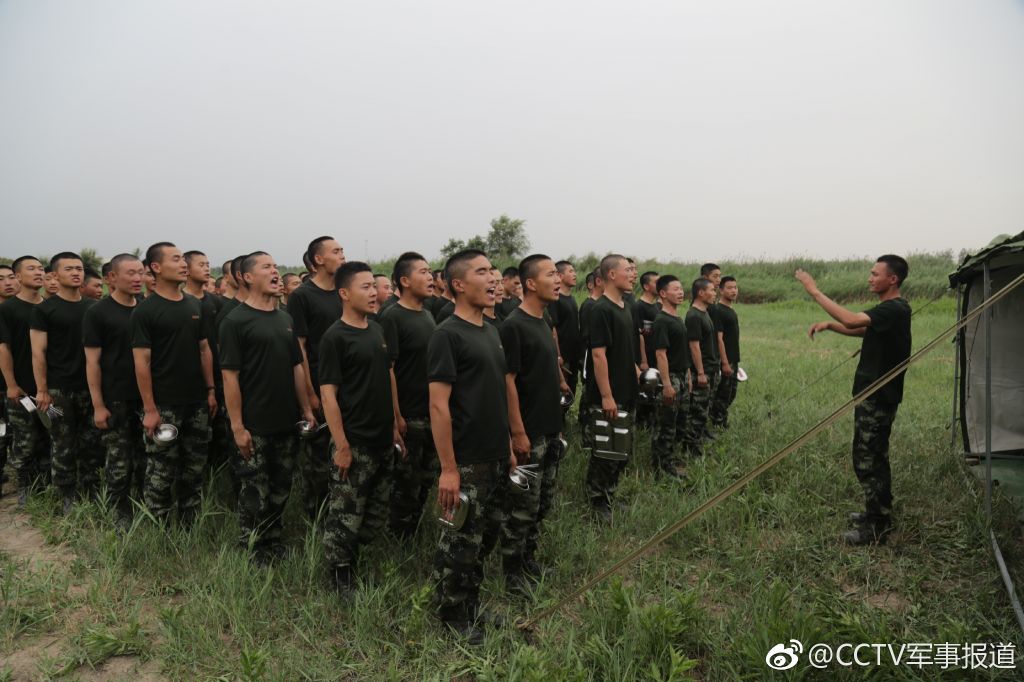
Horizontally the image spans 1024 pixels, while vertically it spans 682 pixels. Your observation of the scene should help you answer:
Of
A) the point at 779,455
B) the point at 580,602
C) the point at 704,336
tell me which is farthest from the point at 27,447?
the point at 704,336

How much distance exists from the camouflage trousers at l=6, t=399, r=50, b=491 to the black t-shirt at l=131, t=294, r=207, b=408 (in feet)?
6.72

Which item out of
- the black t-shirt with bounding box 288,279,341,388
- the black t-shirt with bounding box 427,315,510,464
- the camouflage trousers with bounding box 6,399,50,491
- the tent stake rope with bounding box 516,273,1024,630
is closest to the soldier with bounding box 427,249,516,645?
the black t-shirt with bounding box 427,315,510,464

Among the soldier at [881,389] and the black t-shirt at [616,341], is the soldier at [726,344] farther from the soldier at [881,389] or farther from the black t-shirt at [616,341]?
the black t-shirt at [616,341]

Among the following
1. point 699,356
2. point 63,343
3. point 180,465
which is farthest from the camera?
point 699,356

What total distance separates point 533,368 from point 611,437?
1364 millimetres

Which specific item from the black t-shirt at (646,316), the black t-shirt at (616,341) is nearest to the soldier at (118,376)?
the black t-shirt at (616,341)

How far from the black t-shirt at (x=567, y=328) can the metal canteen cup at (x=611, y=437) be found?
6.41ft

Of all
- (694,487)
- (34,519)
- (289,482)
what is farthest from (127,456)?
(694,487)

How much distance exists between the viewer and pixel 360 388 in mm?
3850

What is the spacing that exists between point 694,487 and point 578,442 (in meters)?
1.42

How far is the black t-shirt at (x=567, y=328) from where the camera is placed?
682 cm

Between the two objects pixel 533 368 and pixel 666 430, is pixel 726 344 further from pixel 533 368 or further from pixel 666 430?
pixel 533 368

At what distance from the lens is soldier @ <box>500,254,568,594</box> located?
12.7 ft

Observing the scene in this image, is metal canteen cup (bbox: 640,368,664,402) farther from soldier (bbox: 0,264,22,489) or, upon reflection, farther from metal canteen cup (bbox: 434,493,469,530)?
soldier (bbox: 0,264,22,489)
